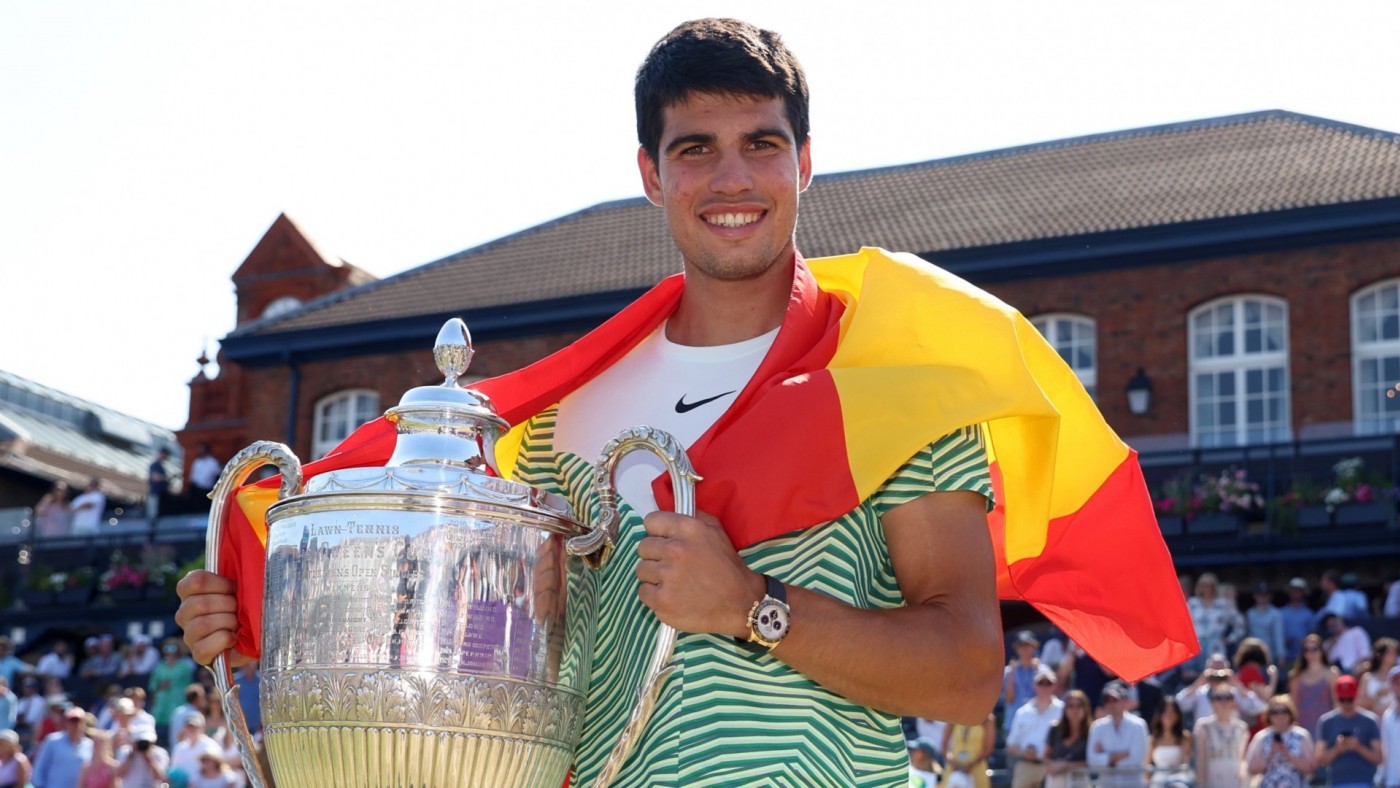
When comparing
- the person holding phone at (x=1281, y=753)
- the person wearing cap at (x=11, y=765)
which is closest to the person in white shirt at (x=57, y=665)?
the person wearing cap at (x=11, y=765)

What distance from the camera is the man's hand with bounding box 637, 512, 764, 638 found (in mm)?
2711

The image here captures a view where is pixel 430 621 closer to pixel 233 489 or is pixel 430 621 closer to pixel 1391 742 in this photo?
pixel 233 489

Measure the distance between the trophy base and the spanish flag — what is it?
1.46ft

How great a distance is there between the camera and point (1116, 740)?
1313 centimetres

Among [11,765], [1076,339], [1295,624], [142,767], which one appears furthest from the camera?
[1076,339]

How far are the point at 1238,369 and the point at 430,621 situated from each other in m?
25.4

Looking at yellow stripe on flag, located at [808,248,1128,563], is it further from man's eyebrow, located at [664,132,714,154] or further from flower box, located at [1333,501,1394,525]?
flower box, located at [1333,501,1394,525]

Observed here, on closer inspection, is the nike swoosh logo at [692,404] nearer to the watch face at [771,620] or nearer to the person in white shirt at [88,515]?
the watch face at [771,620]

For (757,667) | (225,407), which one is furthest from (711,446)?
(225,407)

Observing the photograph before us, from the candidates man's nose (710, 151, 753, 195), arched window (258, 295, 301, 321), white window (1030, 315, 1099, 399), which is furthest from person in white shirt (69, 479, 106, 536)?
man's nose (710, 151, 753, 195)

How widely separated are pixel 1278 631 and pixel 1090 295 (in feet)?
34.7

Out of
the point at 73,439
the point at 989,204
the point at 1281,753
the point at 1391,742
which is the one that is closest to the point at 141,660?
the point at 989,204

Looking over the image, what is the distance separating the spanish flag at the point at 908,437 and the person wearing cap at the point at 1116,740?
9.86 m

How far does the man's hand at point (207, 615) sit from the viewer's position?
3246 mm
